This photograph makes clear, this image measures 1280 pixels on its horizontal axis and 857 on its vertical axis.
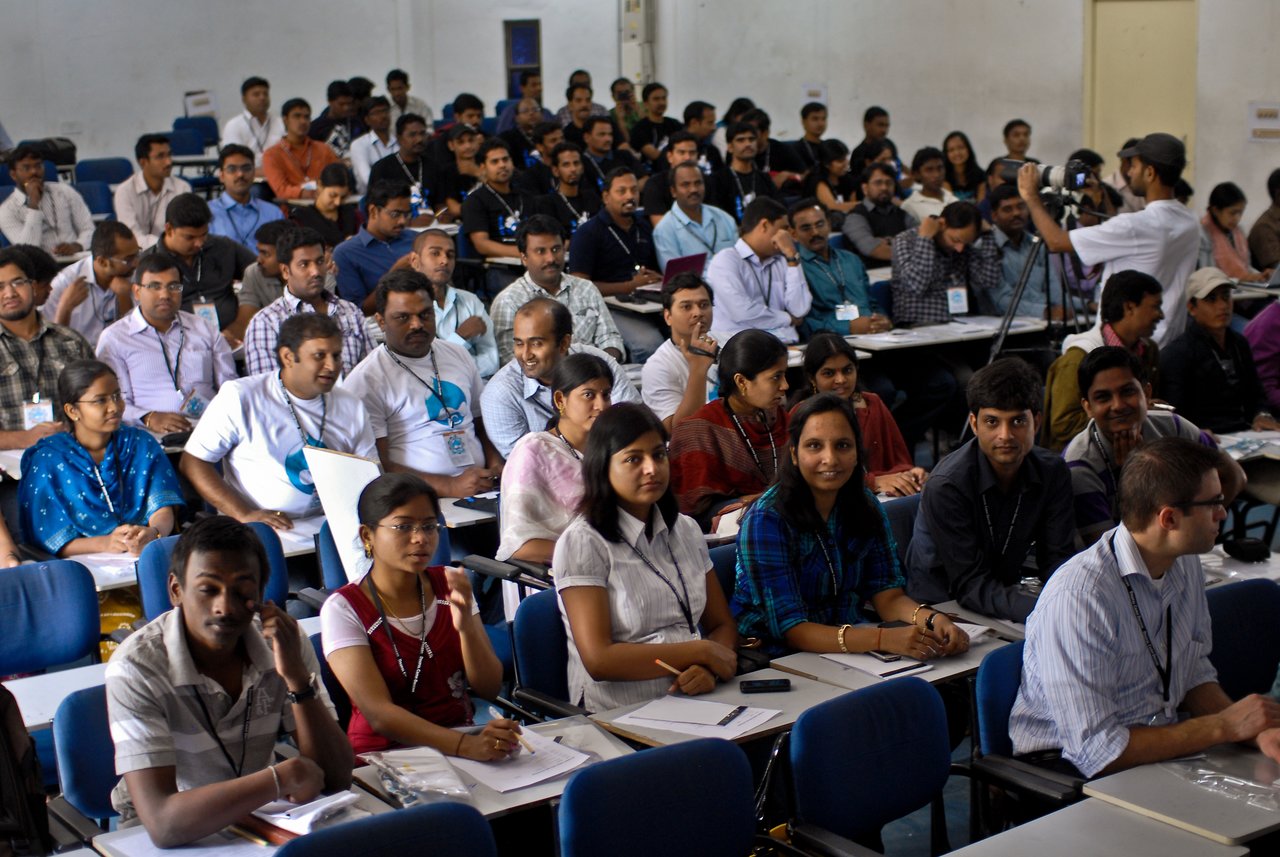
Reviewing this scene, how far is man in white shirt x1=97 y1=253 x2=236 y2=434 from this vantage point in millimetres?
5477

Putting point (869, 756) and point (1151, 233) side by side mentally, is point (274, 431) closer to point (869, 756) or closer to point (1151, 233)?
point (869, 756)

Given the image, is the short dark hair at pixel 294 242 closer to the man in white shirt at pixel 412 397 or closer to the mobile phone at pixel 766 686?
the man in white shirt at pixel 412 397

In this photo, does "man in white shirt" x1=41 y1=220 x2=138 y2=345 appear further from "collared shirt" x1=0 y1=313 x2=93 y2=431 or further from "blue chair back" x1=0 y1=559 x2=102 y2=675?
"blue chair back" x1=0 y1=559 x2=102 y2=675

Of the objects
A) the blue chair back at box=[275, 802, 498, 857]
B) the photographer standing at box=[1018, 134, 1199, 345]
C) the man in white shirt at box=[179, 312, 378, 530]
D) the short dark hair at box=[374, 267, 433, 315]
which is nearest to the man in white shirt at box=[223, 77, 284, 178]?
the short dark hair at box=[374, 267, 433, 315]

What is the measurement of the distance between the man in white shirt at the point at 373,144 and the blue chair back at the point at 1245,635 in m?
8.51

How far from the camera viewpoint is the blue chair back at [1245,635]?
3.24 metres

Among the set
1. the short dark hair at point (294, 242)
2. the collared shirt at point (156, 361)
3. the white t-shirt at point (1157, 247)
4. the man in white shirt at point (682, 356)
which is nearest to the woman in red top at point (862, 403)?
the man in white shirt at point (682, 356)

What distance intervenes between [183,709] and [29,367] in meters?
3.14

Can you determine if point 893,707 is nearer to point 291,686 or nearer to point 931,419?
point 291,686

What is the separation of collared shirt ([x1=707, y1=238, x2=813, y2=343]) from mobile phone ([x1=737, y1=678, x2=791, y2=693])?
3.82m

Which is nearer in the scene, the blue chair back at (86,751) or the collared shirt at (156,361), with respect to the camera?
the blue chair back at (86,751)

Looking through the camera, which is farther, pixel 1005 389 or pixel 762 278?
pixel 762 278

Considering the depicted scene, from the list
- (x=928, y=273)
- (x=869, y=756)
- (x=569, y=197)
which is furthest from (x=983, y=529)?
(x=569, y=197)

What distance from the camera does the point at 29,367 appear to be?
17.2ft
